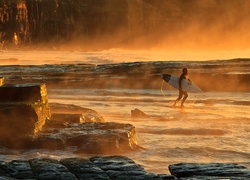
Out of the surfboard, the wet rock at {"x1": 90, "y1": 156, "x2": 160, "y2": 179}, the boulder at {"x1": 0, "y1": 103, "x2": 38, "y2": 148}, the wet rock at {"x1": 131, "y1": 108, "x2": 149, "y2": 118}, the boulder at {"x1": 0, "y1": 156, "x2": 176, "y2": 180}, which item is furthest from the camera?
the surfboard

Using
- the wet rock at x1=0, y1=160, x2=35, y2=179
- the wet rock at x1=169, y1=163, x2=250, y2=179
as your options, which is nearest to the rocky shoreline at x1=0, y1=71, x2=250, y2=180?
the wet rock at x1=169, y1=163, x2=250, y2=179

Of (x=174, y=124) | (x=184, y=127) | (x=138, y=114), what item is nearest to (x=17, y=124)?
(x=184, y=127)

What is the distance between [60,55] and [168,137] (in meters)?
76.3

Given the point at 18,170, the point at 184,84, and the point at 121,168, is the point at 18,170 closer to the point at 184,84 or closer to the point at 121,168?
the point at 121,168

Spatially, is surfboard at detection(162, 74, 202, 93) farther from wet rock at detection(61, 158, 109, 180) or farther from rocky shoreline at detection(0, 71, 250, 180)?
wet rock at detection(61, 158, 109, 180)

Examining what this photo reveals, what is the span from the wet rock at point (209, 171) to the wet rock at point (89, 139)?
5.23m

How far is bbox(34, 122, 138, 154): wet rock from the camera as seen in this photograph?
13969mm

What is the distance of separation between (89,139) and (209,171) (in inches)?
235

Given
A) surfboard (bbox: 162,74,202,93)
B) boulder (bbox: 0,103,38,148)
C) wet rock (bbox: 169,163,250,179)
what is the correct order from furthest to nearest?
surfboard (bbox: 162,74,202,93), boulder (bbox: 0,103,38,148), wet rock (bbox: 169,163,250,179)

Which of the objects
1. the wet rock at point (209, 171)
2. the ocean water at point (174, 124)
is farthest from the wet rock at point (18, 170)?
the ocean water at point (174, 124)

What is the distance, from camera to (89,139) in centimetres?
1418

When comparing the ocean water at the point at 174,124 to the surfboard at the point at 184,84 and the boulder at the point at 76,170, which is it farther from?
the boulder at the point at 76,170

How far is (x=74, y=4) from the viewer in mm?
100750

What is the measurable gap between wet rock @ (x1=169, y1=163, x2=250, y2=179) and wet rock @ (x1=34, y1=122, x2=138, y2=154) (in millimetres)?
5228
